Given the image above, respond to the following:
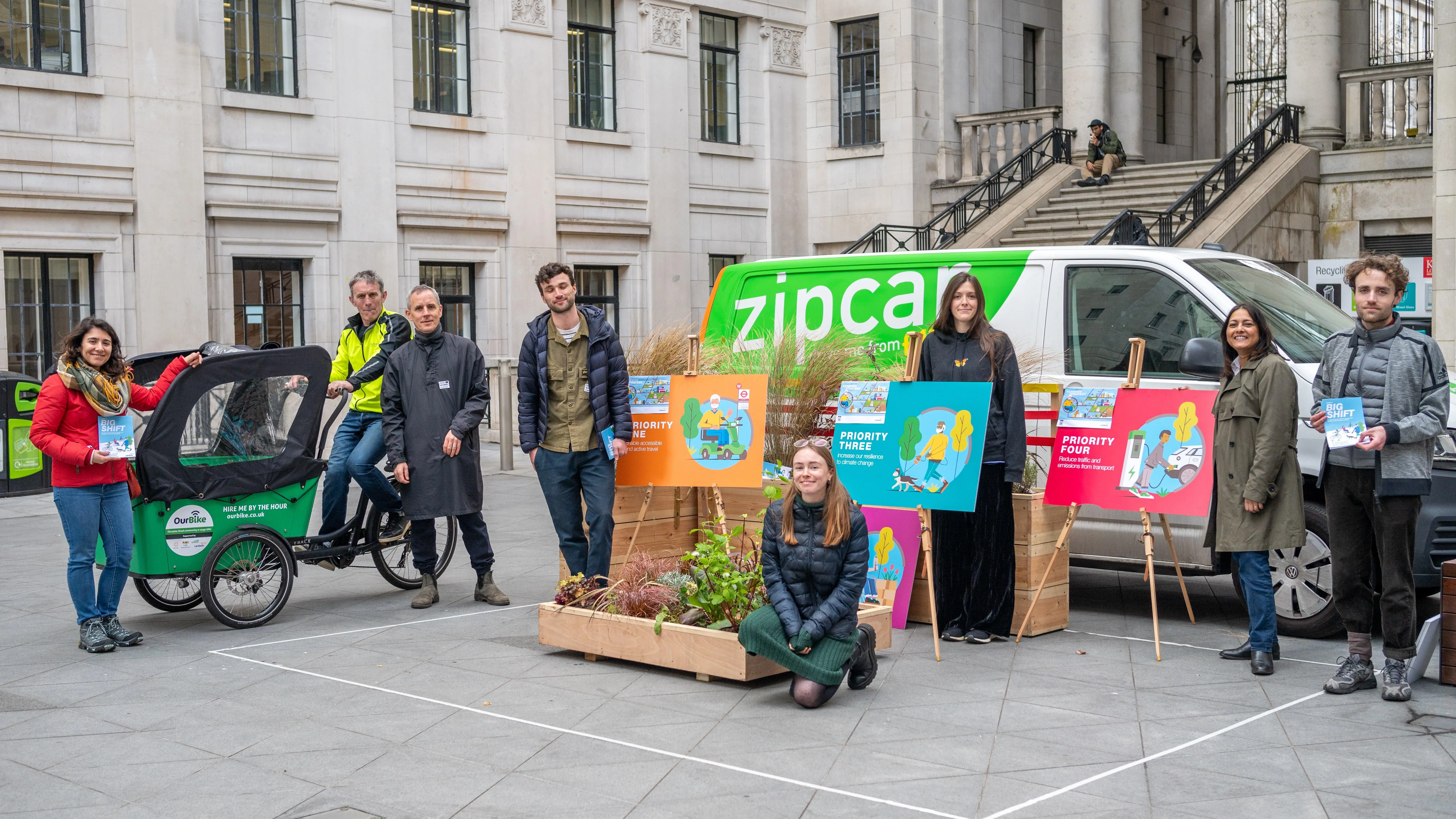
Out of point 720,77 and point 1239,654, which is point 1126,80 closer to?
point 720,77

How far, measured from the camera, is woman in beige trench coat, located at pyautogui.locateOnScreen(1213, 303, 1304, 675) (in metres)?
7.01

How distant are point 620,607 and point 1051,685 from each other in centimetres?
227

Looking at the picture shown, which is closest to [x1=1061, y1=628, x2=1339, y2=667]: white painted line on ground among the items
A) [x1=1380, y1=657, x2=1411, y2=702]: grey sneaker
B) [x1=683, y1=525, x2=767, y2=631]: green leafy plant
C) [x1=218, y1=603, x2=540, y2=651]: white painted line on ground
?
[x1=1380, y1=657, x2=1411, y2=702]: grey sneaker

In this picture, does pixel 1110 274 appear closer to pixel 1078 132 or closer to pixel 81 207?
pixel 81 207

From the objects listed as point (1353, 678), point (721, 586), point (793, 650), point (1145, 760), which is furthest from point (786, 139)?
point (1145, 760)

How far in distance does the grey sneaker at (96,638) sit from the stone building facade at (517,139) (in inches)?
437

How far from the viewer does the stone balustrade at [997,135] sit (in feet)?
81.9

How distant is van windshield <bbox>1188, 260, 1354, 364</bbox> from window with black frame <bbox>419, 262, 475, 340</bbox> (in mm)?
15257

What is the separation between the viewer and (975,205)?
2480 cm

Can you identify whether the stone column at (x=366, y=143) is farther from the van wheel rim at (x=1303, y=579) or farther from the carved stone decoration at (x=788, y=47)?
the van wheel rim at (x=1303, y=579)

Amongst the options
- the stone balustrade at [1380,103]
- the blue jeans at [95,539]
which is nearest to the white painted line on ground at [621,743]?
the blue jeans at [95,539]

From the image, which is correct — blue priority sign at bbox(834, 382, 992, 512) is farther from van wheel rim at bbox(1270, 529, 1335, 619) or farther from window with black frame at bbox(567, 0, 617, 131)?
window with black frame at bbox(567, 0, 617, 131)

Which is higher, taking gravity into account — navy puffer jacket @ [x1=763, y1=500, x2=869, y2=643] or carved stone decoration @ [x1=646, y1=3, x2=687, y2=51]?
carved stone decoration @ [x1=646, y1=3, x2=687, y2=51]

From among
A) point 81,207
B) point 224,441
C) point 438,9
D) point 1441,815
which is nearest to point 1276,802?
point 1441,815
